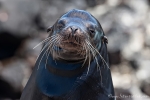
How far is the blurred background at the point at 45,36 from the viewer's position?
13.0 metres

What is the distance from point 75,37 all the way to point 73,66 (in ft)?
1.35

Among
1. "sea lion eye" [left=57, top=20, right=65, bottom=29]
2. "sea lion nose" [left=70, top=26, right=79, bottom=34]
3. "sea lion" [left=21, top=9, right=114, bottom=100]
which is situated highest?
"sea lion eye" [left=57, top=20, right=65, bottom=29]

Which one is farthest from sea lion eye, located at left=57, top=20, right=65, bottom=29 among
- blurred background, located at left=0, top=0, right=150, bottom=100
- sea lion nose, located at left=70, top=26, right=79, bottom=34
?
blurred background, located at left=0, top=0, right=150, bottom=100

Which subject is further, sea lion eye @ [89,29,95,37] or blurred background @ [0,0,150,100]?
blurred background @ [0,0,150,100]

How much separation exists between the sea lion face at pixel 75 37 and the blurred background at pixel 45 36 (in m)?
7.92

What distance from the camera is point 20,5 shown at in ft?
49.1

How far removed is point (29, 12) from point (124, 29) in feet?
11.9

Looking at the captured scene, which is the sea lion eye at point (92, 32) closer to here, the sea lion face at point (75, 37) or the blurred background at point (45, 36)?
the sea lion face at point (75, 37)

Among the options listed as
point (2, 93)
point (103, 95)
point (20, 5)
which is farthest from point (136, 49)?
point (103, 95)

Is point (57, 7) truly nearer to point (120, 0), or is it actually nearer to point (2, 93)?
point (120, 0)

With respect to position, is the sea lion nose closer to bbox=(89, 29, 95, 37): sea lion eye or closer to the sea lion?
the sea lion

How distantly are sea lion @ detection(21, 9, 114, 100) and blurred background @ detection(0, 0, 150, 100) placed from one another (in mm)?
7788

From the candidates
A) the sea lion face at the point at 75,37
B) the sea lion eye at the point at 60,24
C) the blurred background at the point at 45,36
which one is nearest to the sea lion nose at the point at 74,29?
the sea lion face at the point at 75,37

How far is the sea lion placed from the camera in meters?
4.23
